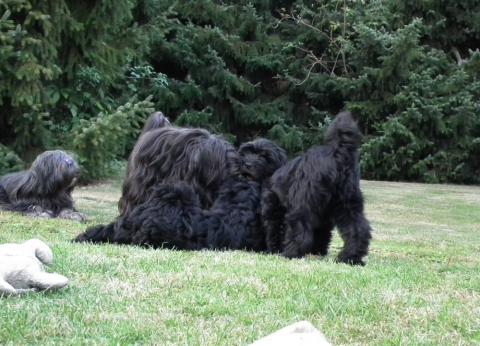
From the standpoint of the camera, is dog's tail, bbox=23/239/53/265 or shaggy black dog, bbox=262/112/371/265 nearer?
dog's tail, bbox=23/239/53/265

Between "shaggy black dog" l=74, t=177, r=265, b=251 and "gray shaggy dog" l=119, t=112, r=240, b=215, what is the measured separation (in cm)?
20

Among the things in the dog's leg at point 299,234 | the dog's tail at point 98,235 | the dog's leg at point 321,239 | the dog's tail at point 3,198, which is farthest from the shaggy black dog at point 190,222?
the dog's tail at point 3,198


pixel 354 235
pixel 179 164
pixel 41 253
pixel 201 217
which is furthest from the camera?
pixel 179 164

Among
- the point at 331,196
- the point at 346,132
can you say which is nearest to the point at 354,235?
the point at 331,196

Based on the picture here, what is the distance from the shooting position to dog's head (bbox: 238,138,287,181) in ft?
23.7

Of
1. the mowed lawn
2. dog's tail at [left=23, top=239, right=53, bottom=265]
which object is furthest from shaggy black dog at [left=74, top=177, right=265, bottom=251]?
dog's tail at [left=23, top=239, right=53, bottom=265]

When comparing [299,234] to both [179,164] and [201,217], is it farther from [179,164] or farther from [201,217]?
[179,164]

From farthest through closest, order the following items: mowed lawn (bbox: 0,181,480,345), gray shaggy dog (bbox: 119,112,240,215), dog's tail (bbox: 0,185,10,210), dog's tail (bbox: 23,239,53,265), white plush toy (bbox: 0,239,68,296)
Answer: dog's tail (bbox: 0,185,10,210)
gray shaggy dog (bbox: 119,112,240,215)
dog's tail (bbox: 23,239,53,265)
white plush toy (bbox: 0,239,68,296)
mowed lawn (bbox: 0,181,480,345)

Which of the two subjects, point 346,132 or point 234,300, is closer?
point 234,300

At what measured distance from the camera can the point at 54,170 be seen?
392 inches

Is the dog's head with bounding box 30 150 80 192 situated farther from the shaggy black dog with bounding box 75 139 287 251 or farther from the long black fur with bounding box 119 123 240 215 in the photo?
the shaggy black dog with bounding box 75 139 287 251

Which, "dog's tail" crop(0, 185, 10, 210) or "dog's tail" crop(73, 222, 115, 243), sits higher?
"dog's tail" crop(73, 222, 115, 243)

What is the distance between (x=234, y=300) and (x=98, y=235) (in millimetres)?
3146

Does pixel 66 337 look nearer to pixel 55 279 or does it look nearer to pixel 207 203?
pixel 55 279
